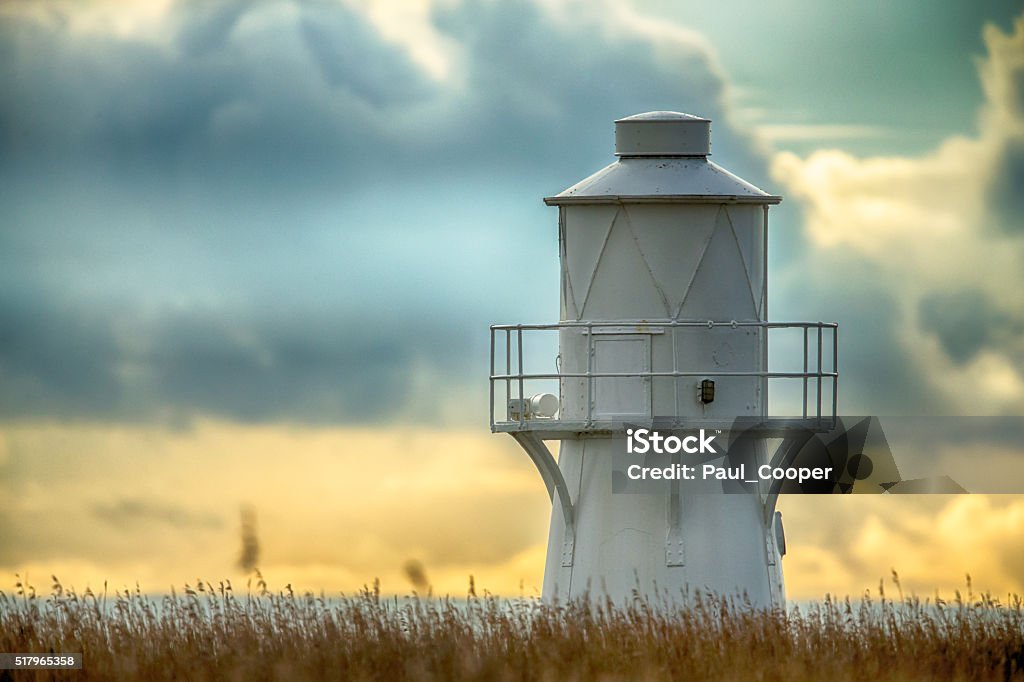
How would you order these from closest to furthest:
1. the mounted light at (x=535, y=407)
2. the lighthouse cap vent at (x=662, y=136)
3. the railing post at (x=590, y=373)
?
1. the railing post at (x=590, y=373)
2. the mounted light at (x=535, y=407)
3. the lighthouse cap vent at (x=662, y=136)

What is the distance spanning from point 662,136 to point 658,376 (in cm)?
335

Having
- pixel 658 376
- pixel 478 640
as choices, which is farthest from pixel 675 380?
pixel 478 640

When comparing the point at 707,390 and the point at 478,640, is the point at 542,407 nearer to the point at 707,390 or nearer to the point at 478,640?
the point at 707,390

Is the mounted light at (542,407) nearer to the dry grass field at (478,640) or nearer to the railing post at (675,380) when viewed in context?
the railing post at (675,380)

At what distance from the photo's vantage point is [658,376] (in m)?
26.9

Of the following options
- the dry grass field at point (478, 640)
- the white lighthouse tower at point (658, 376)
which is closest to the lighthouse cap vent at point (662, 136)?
the white lighthouse tower at point (658, 376)

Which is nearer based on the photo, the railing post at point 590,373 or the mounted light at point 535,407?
the railing post at point 590,373

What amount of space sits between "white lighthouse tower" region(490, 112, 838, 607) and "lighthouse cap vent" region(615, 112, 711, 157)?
27 millimetres

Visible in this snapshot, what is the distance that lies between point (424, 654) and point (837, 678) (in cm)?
434

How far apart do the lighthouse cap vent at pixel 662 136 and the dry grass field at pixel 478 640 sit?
264 inches

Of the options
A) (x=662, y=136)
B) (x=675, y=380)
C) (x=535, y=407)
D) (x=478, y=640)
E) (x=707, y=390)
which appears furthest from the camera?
(x=662, y=136)

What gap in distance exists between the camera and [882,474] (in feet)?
92.9

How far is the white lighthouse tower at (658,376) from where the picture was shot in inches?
1061

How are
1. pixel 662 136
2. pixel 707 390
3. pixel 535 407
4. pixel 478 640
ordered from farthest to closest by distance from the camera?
pixel 662 136 → pixel 535 407 → pixel 707 390 → pixel 478 640
